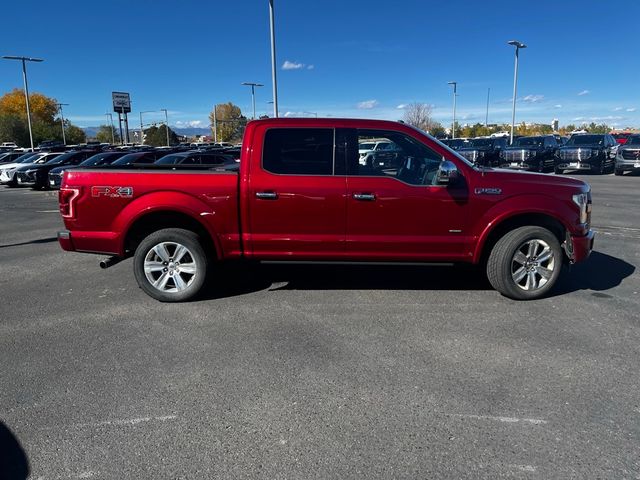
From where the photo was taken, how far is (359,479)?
8.55 feet

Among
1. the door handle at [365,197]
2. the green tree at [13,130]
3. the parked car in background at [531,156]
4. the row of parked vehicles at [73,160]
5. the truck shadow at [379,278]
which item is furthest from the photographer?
the green tree at [13,130]

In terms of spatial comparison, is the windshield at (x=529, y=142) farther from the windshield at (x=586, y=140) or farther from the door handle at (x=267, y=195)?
the door handle at (x=267, y=195)

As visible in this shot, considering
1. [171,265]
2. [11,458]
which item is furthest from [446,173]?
[11,458]

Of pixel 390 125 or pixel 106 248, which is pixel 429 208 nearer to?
pixel 390 125

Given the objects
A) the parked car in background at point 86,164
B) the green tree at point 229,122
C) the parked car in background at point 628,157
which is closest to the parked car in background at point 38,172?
the parked car in background at point 86,164

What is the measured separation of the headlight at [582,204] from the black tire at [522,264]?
406 mm

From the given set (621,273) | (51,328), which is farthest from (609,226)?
(51,328)

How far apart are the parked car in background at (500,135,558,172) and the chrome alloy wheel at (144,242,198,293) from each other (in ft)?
68.5

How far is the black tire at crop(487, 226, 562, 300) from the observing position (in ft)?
17.4

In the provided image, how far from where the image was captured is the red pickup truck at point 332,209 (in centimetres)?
524

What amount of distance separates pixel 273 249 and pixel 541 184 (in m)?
2.95

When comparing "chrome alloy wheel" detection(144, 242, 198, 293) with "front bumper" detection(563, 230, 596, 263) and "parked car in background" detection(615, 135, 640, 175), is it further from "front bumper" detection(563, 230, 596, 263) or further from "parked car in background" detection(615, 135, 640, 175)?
"parked car in background" detection(615, 135, 640, 175)

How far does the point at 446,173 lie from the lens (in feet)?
16.6

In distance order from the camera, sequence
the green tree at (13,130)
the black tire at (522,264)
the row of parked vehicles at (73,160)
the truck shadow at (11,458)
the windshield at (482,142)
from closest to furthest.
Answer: the truck shadow at (11,458), the black tire at (522,264), the row of parked vehicles at (73,160), the windshield at (482,142), the green tree at (13,130)
